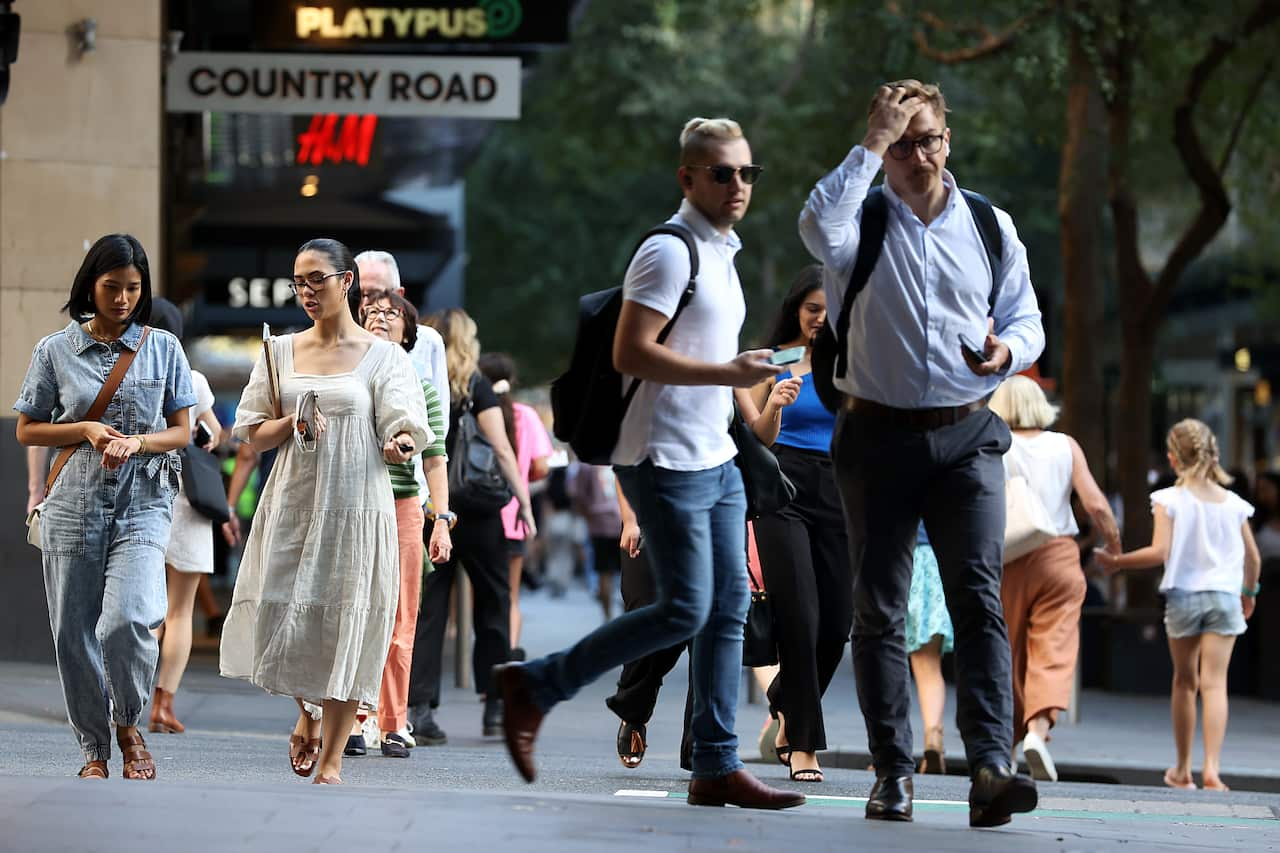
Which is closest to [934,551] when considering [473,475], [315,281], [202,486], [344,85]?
[315,281]

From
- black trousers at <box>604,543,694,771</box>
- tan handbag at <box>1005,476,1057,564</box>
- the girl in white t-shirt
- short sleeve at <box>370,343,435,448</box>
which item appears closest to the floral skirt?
tan handbag at <box>1005,476,1057,564</box>

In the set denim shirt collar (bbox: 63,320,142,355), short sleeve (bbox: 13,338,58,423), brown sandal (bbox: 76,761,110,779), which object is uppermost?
denim shirt collar (bbox: 63,320,142,355)

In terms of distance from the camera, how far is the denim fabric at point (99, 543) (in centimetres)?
732

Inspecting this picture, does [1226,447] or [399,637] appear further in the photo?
[1226,447]

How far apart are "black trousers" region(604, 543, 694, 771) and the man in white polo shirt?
155 centimetres

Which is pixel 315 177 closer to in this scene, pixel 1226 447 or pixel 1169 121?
pixel 1169 121

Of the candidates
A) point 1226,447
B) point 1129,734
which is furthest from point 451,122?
point 1226,447

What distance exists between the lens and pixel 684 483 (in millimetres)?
6090

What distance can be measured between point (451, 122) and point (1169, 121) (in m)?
6.39

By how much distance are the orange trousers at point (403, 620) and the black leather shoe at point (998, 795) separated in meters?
3.11

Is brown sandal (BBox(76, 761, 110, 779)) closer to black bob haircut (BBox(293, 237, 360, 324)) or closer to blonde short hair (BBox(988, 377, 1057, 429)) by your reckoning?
black bob haircut (BBox(293, 237, 360, 324))

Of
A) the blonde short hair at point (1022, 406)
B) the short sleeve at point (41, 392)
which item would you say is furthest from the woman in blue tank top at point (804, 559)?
the short sleeve at point (41, 392)

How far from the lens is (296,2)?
1382 cm

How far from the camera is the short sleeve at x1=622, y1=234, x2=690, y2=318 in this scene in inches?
237
